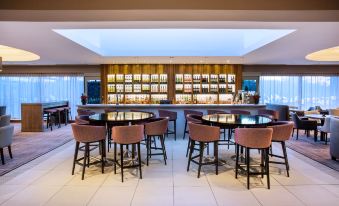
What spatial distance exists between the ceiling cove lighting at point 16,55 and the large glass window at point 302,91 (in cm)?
970

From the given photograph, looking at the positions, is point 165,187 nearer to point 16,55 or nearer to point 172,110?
point 172,110

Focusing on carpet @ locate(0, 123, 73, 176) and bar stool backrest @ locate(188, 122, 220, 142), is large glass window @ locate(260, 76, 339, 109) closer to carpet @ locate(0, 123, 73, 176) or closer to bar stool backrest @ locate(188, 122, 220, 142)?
bar stool backrest @ locate(188, 122, 220, 142)

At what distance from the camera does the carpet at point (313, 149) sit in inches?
201

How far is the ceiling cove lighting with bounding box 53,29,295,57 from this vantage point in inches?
306

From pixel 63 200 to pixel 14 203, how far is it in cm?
64

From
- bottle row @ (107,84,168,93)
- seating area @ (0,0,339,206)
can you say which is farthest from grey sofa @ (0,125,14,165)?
bottle row @ (107,84,168,93)

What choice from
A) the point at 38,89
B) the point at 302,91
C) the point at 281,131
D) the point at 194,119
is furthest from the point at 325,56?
the point at 38,89

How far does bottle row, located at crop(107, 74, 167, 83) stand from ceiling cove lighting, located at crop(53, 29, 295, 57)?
194cm

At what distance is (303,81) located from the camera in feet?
37.4

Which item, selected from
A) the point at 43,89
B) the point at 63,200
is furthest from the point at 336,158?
the point at 43,89

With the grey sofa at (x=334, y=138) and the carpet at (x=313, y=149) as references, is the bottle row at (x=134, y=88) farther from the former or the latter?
the grey sofa at (x=334, y=138)

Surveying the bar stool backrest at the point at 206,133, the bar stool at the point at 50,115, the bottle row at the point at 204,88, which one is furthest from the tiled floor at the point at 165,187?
the bottle row at the point at 204,88

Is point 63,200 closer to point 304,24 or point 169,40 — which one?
point 304,24

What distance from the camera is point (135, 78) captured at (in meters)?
10.8
